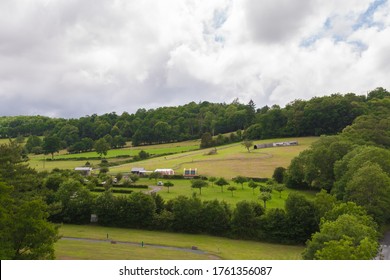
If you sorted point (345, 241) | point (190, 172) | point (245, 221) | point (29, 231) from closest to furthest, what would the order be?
point (345, 241)
point (29, 231)
point (245, 221)
point (190, 172)

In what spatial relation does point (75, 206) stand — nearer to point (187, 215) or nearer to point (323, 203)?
point (187, 215)

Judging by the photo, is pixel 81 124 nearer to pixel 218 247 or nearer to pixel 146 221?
pixel 146 221

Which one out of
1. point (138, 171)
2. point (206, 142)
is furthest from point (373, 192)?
point (206, 142)

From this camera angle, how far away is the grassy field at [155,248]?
3474 centimetres

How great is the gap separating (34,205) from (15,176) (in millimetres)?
17330

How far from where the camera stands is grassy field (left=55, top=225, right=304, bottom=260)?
34744 mm

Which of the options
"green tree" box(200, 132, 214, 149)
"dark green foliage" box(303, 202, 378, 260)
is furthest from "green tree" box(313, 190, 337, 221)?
"green tree" box(200, 132, 214, 149)

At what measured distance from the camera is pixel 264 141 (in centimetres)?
11356

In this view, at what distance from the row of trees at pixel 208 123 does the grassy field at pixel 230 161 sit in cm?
1167

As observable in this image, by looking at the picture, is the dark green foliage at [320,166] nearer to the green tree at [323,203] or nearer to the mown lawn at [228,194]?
the mown lawn at [228,194]

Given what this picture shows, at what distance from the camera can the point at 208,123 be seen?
15012cm

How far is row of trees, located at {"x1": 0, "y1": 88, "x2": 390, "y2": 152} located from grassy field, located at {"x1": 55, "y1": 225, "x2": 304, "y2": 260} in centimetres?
7855

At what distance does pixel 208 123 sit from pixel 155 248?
113615mm

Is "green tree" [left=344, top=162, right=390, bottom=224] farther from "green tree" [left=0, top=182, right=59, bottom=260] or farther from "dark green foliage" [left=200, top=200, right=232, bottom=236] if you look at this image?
"green tree" [left=0, top=182, right=59, bottom=260]
